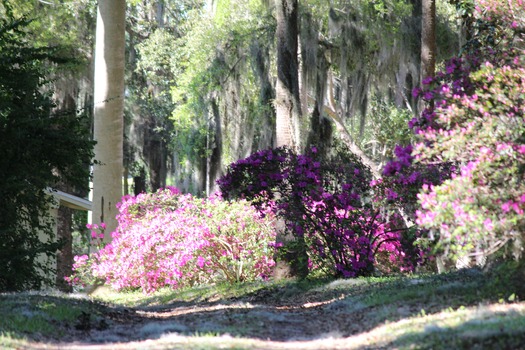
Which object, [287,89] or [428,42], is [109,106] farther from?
[428,42]

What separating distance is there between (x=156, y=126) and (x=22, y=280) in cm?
2544

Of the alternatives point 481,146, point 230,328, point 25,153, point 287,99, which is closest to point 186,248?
point 287,99

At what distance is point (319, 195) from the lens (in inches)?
555

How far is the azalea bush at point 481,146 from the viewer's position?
8359 mm

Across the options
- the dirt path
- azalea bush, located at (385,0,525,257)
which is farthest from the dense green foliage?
azalea bush, located at (385,0,525,257)

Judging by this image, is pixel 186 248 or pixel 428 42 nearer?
pixel 186 248

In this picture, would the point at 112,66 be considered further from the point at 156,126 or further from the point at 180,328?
the point at 156,126

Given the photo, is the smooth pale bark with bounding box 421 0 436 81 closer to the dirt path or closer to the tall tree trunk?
the tall tree trunk

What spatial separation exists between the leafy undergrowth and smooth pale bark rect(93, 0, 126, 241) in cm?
728

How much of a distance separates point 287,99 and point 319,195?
3213mm

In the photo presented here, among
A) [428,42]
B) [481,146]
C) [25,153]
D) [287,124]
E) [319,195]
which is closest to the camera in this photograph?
[481,146]

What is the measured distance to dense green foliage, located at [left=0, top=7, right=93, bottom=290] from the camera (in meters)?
14.0

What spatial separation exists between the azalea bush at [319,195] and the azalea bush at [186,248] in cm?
226

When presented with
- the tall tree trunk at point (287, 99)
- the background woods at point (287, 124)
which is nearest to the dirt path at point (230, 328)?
the background woods at point (287, 124)
